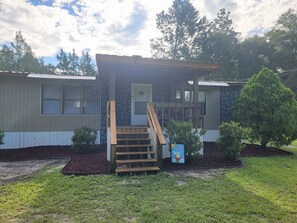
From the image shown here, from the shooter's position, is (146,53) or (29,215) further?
(146,53)

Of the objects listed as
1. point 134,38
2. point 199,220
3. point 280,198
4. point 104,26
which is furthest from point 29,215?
point 134,38

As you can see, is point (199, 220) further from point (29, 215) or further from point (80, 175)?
point (80, 175)

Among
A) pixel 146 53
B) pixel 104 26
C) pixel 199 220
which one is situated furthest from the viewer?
pixel 146 53

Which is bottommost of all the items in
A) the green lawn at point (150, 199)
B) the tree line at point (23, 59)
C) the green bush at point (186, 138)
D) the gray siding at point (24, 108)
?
the green lawn at point (150, 199)

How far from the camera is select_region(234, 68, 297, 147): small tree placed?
Answer: 7.54m

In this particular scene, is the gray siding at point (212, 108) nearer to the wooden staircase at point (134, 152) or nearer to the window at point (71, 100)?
the wooden staircase at point (134, 152)

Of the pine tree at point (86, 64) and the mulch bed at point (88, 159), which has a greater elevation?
the pine tree at point (86, 64)

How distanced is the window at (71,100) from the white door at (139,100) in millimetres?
2449

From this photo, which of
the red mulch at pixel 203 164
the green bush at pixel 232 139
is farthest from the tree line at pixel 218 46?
the red mulch at pixel 203 164

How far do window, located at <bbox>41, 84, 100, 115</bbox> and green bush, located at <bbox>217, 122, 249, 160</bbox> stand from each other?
5489 millimetres

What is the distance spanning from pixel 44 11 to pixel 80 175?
9.69m

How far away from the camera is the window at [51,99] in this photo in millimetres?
8352

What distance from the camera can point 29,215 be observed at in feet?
9.26

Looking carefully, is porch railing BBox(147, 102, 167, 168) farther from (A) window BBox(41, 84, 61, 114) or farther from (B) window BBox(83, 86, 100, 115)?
(A) window BBox(41, 84, 61, 114)
